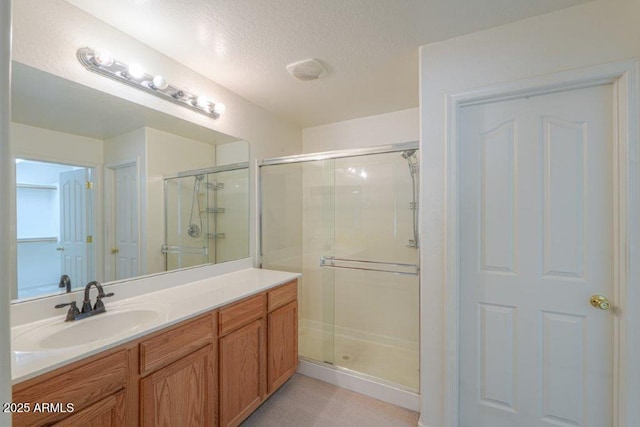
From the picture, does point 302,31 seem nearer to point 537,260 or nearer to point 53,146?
point 53,146

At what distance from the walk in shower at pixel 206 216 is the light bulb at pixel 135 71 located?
25.3 inches

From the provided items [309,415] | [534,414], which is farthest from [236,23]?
[534,414]

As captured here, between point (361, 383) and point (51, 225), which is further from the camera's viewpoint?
point (361, 383)

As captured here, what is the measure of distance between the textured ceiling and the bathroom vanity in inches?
62.0

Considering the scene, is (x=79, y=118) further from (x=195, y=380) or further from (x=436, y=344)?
(x=436, y=344)

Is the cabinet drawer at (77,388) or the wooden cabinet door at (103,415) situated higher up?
the cabinet drawer at (77,388)

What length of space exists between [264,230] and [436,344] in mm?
1743

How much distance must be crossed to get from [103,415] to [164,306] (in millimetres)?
513

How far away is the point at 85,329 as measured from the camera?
1.31 metres

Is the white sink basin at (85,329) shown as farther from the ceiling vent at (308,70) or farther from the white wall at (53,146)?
the ceiling vent at (308,70)

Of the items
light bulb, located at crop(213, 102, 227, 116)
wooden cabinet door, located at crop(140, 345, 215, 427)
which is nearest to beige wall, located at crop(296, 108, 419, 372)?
light bulb, located at crop(213, 102, 227, 116)

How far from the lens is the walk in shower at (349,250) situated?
254cm

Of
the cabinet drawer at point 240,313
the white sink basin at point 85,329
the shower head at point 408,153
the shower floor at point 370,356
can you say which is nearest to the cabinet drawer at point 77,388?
the white sink basin at point 85,329

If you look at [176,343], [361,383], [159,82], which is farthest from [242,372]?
[159,82]
